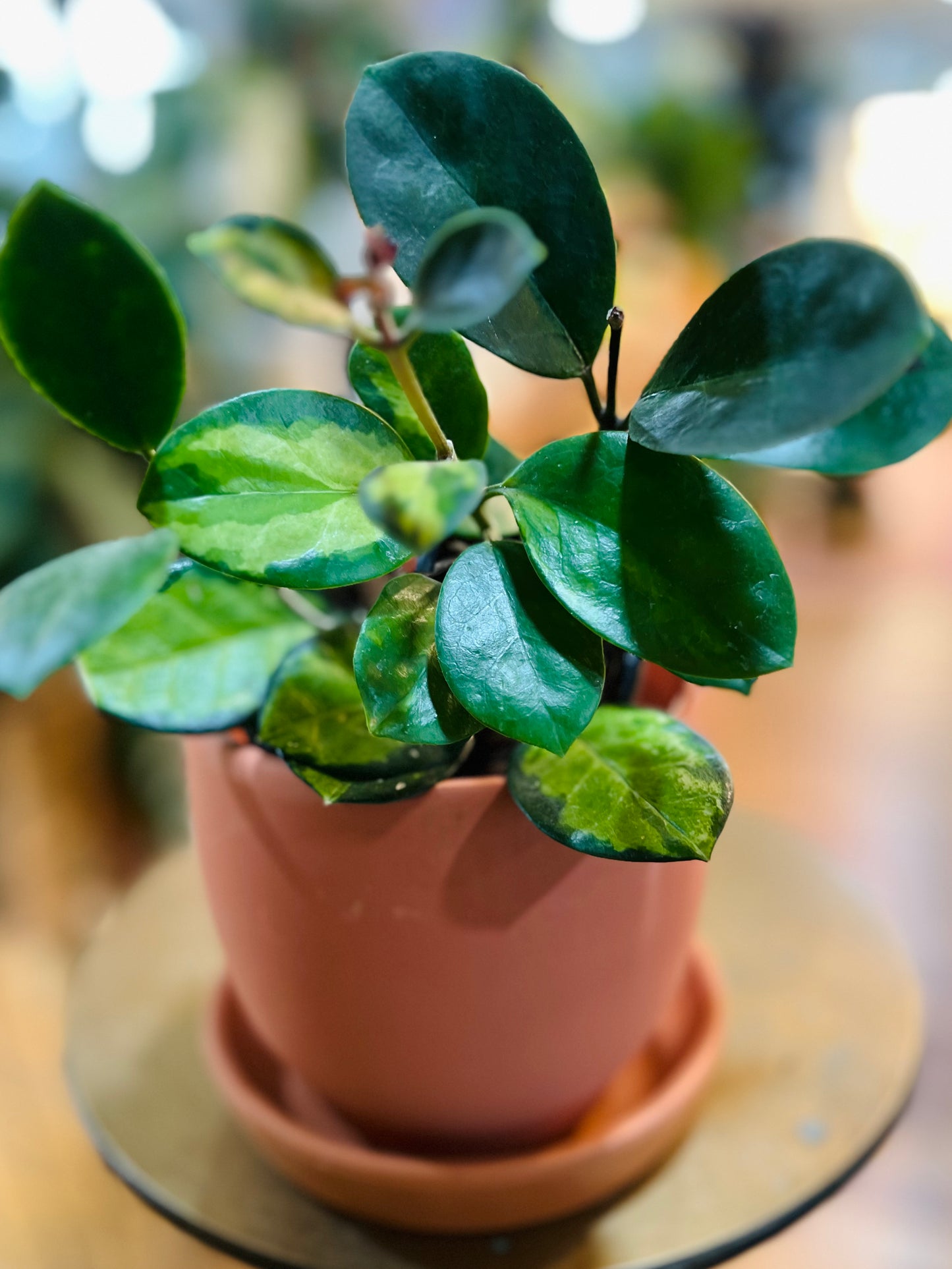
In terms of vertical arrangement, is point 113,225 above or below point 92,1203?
above

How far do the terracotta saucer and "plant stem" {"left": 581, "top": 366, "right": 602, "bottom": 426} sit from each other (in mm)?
240

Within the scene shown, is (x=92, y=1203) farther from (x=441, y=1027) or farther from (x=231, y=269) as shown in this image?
(x=231, y=269)

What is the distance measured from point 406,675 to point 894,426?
122 millimetres

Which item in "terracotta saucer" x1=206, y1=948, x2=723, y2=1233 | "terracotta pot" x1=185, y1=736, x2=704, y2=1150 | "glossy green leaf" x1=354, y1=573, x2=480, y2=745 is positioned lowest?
"terracotta saucer" x1=206, y1=948, x2=723, y2=1233

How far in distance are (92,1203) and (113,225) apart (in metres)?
0.34

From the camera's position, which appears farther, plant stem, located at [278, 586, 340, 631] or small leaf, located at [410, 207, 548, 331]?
plant stem, located at [278, 586, 340, 631]

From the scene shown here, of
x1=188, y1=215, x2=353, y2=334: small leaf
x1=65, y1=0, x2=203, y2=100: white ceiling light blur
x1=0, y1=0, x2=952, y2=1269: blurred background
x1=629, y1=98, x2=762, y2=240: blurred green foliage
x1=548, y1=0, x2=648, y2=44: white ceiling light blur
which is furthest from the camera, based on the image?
x1=548, y1=0, x2=648, y2=44: white ceiling light blur

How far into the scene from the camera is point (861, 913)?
502 millimetres

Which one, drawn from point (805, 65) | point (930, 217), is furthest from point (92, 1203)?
point (805, 65)

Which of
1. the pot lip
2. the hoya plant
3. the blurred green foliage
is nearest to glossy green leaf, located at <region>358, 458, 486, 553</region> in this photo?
the hoya plant

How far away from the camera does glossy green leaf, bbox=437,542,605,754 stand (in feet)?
0.74

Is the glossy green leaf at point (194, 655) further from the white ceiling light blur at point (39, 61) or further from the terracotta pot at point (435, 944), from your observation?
the white ceiling light blur at point (39, 61)

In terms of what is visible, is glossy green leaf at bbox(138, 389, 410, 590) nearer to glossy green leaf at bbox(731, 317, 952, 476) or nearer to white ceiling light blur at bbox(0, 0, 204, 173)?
glossy green leaf at bbox(731, 317, 952, 476)

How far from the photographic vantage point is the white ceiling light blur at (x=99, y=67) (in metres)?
0.97
